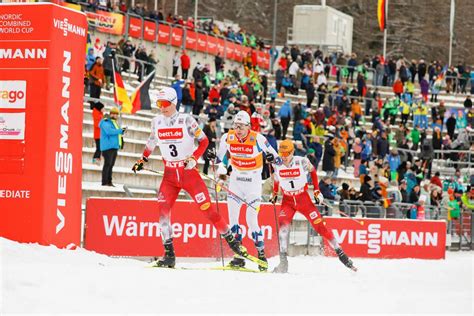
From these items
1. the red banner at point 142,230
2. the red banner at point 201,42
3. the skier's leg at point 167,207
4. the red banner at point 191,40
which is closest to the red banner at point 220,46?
the red banner at point 201,42

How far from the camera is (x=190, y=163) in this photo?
1536 cm

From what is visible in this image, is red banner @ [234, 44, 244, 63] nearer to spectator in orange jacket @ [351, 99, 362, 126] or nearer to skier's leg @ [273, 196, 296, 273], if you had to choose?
spectator in orange jacket @ [351, 99, 362, 126]

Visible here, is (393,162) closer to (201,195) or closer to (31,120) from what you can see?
(201,195)

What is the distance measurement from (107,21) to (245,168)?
→ 19.4m

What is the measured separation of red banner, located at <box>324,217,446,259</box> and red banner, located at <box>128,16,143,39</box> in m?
15.5

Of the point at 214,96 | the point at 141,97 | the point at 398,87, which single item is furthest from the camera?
the point at 398,87

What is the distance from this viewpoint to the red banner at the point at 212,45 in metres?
43.3

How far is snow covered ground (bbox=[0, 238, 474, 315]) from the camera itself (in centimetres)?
1097

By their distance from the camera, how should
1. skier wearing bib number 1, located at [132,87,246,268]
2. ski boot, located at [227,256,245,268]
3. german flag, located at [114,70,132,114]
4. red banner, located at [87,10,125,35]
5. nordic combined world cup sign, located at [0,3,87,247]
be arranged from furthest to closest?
red banner, located at [87,10,125,35] < german flag, located at [114,70,132,114] < ski boot, located at [227,256,245,268] < skier wearing bib number 1, located at [132,87,246,268] < nordic combined world cup sign, located at [0,3,87,247]

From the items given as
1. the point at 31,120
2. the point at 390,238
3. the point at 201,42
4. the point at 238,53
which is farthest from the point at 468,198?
the point at 238,53

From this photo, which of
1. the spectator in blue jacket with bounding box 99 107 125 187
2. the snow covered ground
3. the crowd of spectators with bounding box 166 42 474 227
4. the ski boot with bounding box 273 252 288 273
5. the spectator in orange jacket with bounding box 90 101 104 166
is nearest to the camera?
the snow covered ground

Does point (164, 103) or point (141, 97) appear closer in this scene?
point (164, 103)

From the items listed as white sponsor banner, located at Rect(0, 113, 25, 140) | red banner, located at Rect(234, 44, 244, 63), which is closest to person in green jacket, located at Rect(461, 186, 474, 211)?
white sponsor banner, located at Rect(0, 113, 25, 140)

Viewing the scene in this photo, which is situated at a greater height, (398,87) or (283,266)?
(398,87)
